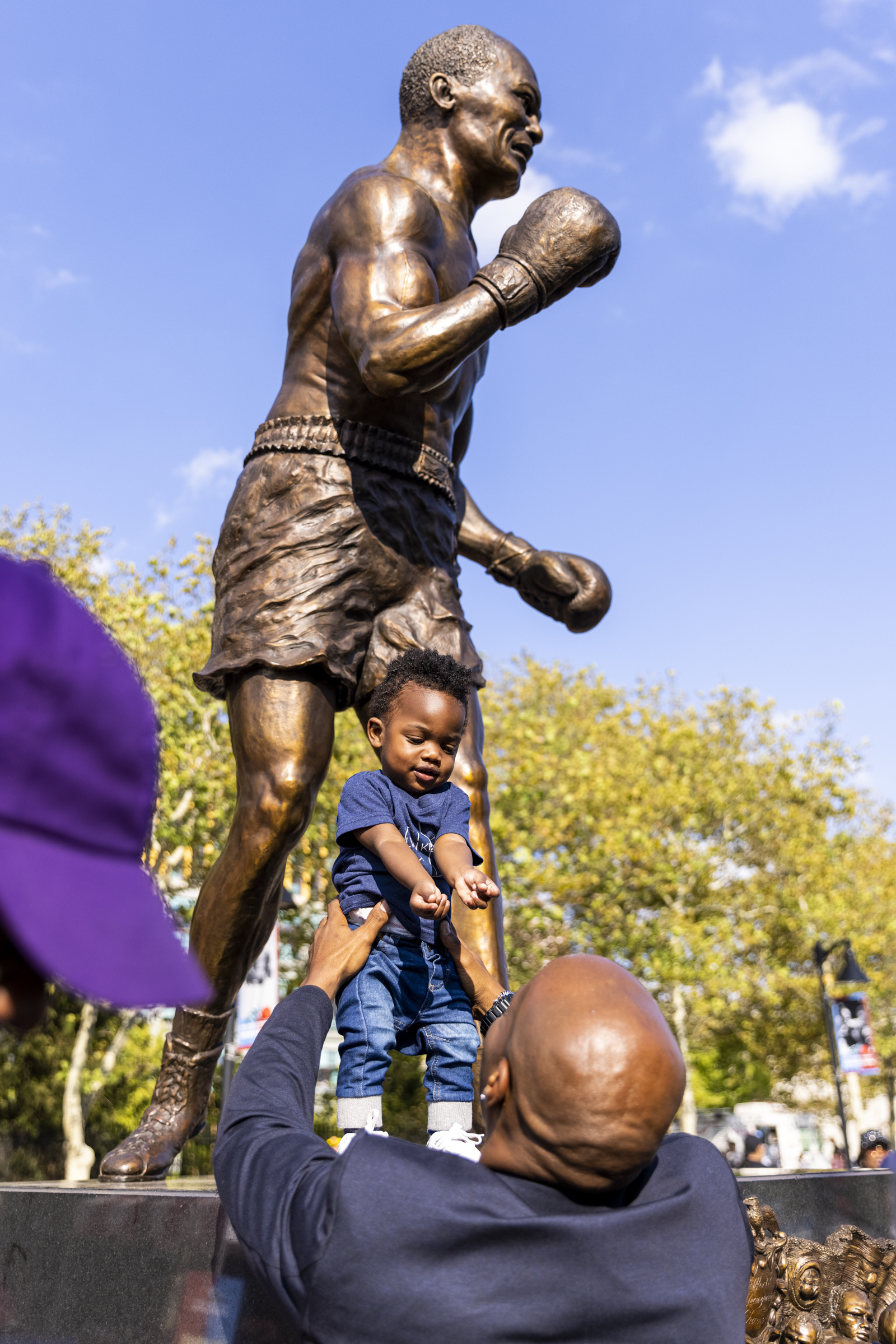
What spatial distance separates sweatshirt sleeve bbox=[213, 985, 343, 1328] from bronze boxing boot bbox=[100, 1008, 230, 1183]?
1866mm

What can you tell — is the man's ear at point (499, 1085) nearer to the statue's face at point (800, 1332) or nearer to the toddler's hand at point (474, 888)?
the toddler's hand at point (474, 888)

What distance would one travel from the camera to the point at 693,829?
25.8 metres

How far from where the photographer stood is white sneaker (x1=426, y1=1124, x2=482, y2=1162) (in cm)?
286

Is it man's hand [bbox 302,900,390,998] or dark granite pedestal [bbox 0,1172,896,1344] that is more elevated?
man's hand [bbox 302,900,390,998]

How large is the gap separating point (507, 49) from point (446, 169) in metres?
0.46

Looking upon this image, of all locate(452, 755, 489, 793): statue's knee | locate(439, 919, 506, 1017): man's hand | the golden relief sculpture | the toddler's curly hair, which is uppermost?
the toddler's curly hair

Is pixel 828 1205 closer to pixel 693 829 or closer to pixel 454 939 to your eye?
pixel 454 939

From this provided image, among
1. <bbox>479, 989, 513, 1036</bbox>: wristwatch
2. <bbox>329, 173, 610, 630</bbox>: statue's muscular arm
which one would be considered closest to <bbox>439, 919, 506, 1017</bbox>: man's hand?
<bbox>479, 989, 513, 1036</bbox>: wristwatch

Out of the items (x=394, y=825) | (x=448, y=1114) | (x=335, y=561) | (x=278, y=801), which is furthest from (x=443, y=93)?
(x=448, y=1114)

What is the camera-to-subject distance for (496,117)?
421 centimetres

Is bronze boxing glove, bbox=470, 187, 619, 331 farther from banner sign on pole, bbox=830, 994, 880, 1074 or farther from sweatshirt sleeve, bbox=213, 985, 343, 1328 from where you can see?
banner sign on pole, bbox=830, 994, 880, 1074

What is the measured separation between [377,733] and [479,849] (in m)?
0.48

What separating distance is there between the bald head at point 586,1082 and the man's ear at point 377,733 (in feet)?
6.44

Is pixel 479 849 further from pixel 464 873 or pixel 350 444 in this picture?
pixel 350 444
